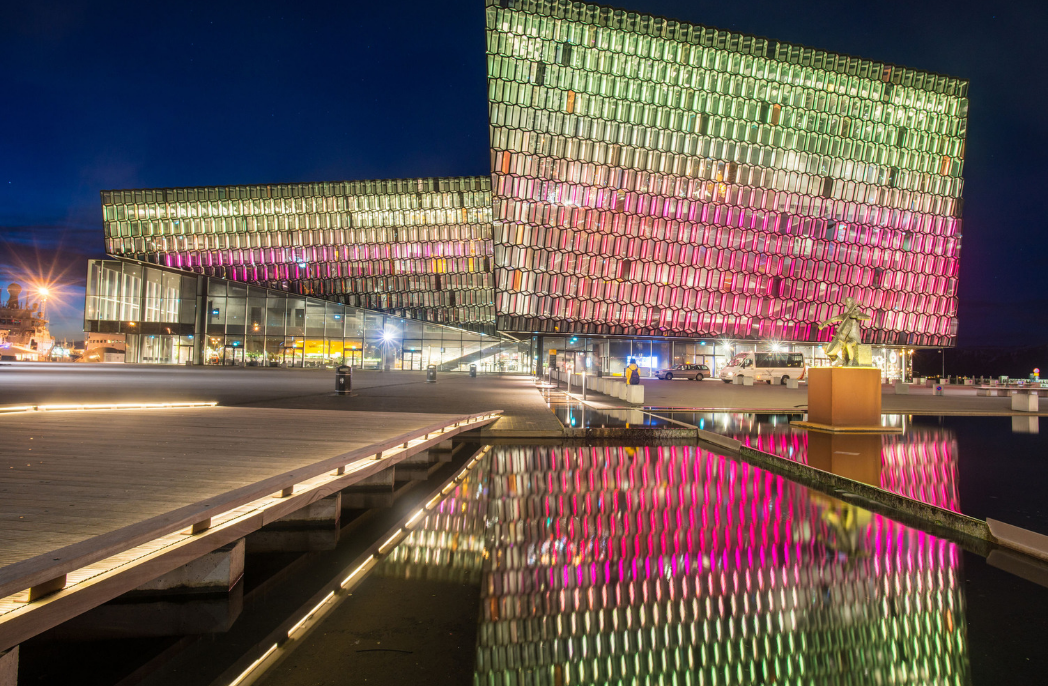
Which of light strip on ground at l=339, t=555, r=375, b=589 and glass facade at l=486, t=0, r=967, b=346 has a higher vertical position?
glass facade at l=486, t=0, r=967, b=346

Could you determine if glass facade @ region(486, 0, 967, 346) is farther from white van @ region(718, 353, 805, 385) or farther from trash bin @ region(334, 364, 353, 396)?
trash bin @ region(334, 364, 353, 396)

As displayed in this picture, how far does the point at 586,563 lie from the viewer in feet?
15.3

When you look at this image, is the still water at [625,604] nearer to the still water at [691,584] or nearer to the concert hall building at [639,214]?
the still water at [691,584]

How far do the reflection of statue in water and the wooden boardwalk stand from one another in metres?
9.56

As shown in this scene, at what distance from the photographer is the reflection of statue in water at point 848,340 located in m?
13.5

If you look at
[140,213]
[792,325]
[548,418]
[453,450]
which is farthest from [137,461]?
[140,213]

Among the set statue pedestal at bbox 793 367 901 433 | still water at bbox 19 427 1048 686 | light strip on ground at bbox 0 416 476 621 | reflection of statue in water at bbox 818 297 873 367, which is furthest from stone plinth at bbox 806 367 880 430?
light strip on ground at bbox 0 416 476 621

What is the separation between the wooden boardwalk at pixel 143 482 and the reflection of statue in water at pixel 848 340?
9.56 meters

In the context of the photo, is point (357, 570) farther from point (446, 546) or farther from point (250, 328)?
point (250, 328)

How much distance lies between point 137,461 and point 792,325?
182 feet

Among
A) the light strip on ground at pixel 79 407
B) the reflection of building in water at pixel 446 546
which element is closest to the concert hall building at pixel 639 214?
the light strip on ground at pixel 79 407

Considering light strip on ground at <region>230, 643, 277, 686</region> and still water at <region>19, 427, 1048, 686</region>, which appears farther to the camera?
still water at <region>19, 427, 1048, 686</region>

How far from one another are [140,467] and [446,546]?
9.41ft

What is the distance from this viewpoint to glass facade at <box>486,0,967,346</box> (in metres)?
46.4
